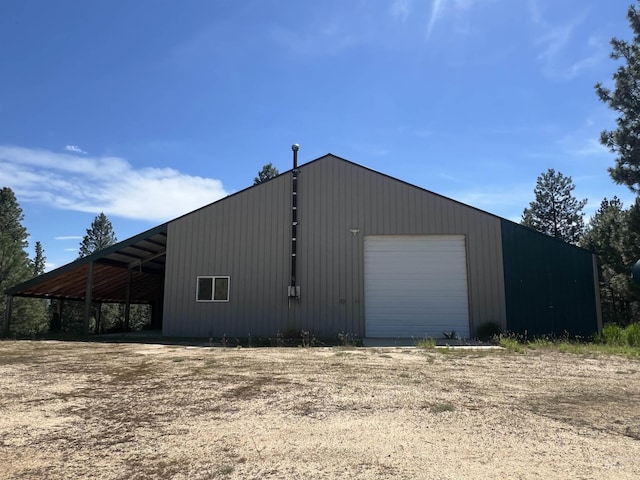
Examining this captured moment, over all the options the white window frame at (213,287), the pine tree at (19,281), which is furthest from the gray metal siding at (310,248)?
the pine tree at (19,281)

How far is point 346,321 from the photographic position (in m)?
16.4

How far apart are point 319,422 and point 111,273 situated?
61.2ft

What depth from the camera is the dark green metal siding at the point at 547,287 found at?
15.8 metres

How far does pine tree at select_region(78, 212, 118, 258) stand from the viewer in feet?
188

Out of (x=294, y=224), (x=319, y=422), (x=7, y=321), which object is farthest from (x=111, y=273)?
(x=319, y=422)

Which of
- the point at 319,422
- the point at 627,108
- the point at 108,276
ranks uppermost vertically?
the point at 627,108

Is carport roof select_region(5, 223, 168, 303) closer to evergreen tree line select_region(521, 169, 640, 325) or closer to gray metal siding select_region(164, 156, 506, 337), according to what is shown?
gray metal siding select_region(164, 156, 506, 337)

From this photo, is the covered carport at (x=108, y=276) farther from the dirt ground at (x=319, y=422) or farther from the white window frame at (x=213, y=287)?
the dirt ground at (x=319, y=422)

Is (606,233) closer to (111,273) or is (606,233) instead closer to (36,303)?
(111,273)

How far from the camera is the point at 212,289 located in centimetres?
1719

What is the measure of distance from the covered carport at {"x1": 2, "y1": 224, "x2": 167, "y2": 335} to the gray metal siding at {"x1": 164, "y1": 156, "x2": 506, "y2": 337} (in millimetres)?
2025

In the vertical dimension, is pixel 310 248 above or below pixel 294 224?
below

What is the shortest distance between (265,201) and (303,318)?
4.46 meters

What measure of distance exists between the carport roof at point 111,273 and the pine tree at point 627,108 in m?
20.5
